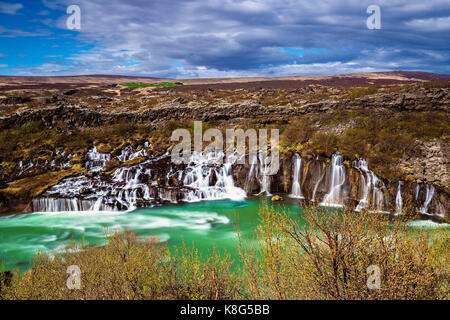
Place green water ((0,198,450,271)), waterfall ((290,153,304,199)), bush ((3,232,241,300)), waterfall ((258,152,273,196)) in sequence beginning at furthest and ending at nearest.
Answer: waterfall ((258,152,273,196)), waterfall ((290,153,304,199)), green water ((0,198,450,271)), bush ((3,232,241,300))

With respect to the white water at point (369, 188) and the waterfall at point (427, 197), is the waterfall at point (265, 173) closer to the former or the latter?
the white water at point (369, 188)

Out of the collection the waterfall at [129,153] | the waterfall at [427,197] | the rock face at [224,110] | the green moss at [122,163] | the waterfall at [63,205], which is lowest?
the waterfall at [63,205]

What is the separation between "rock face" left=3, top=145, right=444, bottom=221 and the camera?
23109mm

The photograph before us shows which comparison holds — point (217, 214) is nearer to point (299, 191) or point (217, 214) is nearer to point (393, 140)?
point (299, 191)

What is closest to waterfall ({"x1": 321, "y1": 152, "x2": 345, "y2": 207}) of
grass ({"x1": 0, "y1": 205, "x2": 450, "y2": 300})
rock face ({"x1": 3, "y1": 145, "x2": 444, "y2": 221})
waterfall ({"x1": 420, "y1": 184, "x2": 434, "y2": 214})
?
rock face ({"x1": 3, "y1": 145, "x2": 444, "y2": 221})

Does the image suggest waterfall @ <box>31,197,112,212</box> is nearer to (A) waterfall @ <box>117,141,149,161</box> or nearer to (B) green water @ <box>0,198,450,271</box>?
(B) green water @ <box>0,198,450,271</box>

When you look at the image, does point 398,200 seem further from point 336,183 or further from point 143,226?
point 143,226

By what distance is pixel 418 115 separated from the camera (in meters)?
31.4

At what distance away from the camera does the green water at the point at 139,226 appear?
19016 millimetres

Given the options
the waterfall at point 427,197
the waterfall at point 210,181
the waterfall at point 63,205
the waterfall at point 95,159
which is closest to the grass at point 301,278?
the waterfall at point 427,197

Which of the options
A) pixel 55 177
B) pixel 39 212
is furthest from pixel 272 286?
pixel 55 177

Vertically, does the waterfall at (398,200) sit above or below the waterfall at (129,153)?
below

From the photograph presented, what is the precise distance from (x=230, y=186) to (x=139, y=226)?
10.9m

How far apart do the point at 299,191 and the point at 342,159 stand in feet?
17.3
